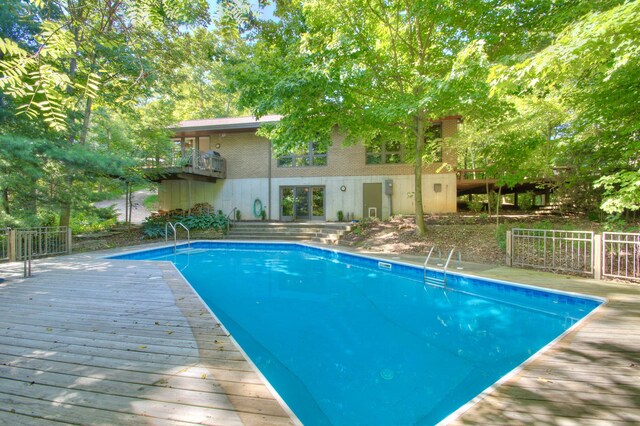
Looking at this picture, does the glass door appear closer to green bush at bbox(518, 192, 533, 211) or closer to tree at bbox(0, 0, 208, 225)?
green bush at bbox(518, 192, 533, 211)

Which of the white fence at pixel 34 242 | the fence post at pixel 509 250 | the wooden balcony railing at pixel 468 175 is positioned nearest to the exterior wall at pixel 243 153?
the white fence at pixel 34 242

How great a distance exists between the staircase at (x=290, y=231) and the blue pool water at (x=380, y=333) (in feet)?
14.3

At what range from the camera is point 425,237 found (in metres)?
10.0

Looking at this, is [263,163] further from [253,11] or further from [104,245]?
[253,11]

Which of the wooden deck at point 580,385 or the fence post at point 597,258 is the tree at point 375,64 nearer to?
the fence post at point 597,258

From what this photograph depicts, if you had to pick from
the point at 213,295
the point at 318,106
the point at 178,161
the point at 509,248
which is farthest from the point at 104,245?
the point at 509,248

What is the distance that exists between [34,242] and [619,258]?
13.2 metres

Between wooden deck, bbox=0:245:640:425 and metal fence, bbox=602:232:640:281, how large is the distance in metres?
1.28

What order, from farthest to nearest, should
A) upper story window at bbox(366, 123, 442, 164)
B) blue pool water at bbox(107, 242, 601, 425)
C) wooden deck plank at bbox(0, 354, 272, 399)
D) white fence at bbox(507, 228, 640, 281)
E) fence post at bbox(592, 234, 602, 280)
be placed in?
upper story window at bbox(366, 123, 442, 164)
fence post at bbox(592, 234, 602, 280)
white fence at bbox(507, 228, 640, 281)
blue pool water at bbox(107, 242, 601, 425)
wooden deck plank at bbox(0, 354, 272, 399)

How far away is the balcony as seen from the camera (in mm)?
13016

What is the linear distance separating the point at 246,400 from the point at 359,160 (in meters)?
13.1

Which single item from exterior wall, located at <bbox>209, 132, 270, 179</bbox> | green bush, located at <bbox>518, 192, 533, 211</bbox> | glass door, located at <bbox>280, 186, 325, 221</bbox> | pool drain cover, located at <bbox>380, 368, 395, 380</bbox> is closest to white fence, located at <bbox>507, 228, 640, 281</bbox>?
pool drain cover, located at <bbox>380, 368, 395, 380</bbox>

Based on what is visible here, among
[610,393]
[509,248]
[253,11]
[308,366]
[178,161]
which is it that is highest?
[178,161]

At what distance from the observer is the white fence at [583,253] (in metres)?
5.78
